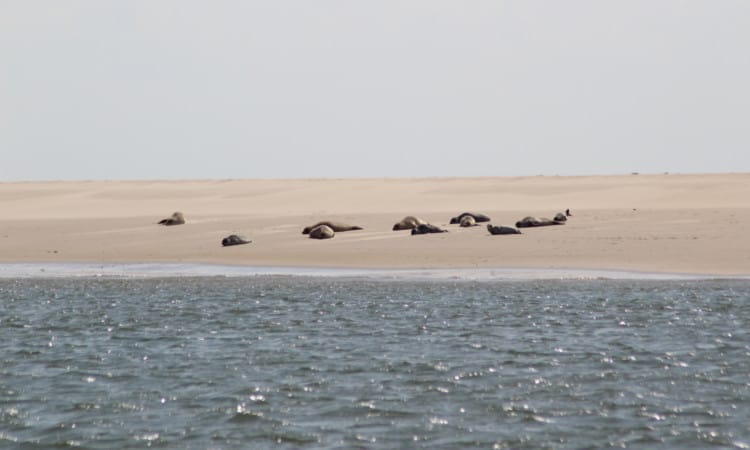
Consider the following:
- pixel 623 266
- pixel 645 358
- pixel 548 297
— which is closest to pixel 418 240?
pixel 623 266

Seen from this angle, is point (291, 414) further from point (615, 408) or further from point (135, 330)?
point (135, 330)

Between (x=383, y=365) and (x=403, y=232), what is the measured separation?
2080cm

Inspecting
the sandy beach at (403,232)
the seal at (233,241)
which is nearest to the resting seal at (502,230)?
the sandy beach at (403,232)

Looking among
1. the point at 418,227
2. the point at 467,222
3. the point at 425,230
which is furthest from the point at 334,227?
the point at 467,222

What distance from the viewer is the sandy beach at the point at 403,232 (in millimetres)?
29516

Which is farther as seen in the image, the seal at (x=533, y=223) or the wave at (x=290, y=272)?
the seal at (x=533, y=223)

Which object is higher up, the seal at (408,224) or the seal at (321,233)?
the seal at (408,224)

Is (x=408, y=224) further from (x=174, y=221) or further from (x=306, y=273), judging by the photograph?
(x=174, y=221)

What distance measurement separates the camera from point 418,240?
109 ft

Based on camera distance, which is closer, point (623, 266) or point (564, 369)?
point (564, 369)

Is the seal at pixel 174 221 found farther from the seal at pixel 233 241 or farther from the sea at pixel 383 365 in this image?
the sea at pixel 383 365

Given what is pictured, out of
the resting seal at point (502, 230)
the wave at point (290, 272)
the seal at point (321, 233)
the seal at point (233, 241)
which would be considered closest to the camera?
the wave at point (290, 272)

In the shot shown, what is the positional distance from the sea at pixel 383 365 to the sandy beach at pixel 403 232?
388 centimetres

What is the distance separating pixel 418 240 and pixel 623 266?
745cm
